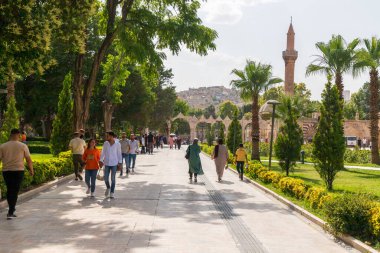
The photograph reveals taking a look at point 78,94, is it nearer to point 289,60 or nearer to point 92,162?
point 92,162

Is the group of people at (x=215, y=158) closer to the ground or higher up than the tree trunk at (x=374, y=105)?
closer to the ground

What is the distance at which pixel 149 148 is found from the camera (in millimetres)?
41344

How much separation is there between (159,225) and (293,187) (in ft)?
18.5

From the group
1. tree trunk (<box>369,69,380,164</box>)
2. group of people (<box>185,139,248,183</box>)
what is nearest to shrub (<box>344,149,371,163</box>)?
tree trunk (<box>369,69,380,164</box>)

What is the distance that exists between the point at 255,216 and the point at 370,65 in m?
22.2

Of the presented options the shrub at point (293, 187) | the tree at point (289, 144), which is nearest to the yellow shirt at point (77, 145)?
the shrub at point (293, 187)

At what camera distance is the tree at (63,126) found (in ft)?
81.9

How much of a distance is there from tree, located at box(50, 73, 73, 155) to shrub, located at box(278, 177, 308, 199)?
13.6 metres

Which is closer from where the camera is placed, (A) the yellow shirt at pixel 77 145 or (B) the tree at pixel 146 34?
(A) the yellow shirt at pixel 77 145

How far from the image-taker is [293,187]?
13.4 m

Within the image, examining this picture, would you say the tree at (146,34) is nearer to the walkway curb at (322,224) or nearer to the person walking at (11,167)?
the walkway curb at (322,224)

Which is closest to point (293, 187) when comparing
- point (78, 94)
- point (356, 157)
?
point (78, 94)

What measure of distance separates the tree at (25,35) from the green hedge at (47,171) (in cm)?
304

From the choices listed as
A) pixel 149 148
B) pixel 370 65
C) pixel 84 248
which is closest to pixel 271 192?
pixel 84 248
